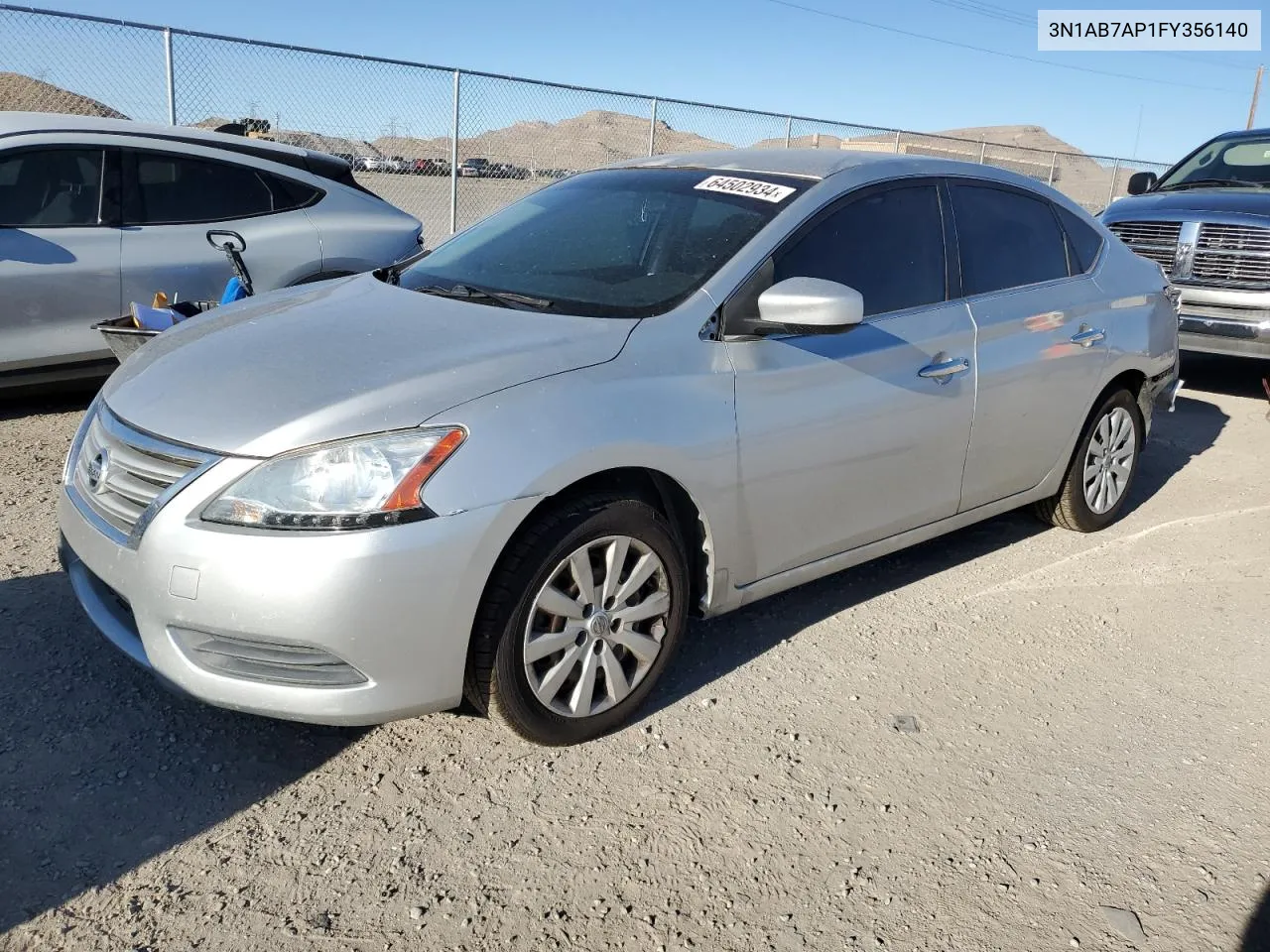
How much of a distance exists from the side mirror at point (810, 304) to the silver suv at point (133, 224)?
4048 millimetres

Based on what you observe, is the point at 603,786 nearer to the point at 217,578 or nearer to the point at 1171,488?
the point at 217,578

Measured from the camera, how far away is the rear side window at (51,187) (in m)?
5.44

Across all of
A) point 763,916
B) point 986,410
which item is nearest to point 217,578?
point 763,916

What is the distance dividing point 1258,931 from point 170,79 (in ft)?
29.3

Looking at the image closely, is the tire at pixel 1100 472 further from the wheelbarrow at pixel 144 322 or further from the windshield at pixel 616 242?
the wheelbarrow at pixel 144 322

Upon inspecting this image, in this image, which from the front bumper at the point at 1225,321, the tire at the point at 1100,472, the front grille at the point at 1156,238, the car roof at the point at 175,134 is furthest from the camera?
the front grille at the point at 1156,238

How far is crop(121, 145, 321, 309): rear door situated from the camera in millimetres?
5848

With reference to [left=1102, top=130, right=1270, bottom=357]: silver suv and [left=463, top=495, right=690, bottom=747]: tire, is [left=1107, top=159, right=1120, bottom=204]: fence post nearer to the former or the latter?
[left=1102, top=130, right=1270, bottom=357]: silver suv

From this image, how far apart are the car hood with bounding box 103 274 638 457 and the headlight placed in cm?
5

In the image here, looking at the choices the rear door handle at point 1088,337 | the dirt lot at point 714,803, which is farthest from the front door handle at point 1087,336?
the dirt lot at point 714,803

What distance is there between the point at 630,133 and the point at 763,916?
43.0 ft

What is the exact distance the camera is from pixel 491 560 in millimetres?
2643

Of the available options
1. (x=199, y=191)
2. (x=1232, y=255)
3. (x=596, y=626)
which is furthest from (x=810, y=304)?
(x=1232, y=255)

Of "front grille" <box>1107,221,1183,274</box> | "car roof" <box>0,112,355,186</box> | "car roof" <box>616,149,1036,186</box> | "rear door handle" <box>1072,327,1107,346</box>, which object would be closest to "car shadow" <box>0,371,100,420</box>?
"car roof" <box>0,112,355,186</box>
